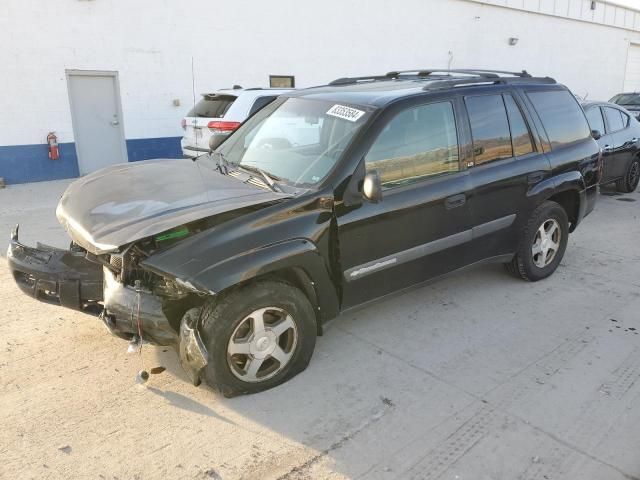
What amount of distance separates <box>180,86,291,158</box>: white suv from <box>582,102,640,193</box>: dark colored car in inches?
193

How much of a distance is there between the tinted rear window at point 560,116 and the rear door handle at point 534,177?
1.26ft

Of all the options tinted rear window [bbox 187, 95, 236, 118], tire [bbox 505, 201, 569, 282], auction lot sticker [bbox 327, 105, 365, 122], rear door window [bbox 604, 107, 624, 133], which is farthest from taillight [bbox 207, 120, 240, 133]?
rear door window [bbox 604, 107, 624, 133]

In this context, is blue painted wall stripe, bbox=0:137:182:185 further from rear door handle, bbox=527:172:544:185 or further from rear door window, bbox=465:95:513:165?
rear door handle, bbox=527:172:544:185

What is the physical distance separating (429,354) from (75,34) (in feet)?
30.5

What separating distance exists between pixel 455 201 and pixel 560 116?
1.82 meters

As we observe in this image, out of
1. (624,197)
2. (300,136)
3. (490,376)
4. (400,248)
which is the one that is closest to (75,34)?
(300,136)

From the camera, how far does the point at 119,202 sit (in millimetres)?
3146

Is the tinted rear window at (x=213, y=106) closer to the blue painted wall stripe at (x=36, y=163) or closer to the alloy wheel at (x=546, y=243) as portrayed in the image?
the blue painted wall stripe at (x=36, y=163)

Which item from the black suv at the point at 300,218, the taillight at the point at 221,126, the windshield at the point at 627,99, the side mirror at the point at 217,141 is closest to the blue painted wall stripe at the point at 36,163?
the taillight at the point at 221,126

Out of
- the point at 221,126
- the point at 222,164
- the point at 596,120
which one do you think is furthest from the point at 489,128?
the point at 221,126

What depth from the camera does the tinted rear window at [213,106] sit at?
28.0 ft

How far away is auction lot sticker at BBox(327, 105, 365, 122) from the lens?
355 centimetres

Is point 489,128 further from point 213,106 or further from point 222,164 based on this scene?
point 213,106

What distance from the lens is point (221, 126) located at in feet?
27.1
